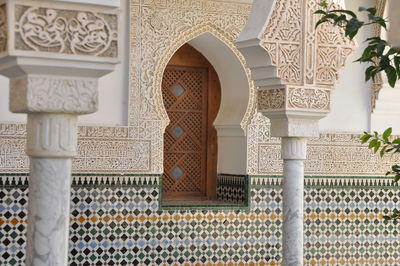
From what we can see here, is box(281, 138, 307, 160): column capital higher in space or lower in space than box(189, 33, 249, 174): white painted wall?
lower

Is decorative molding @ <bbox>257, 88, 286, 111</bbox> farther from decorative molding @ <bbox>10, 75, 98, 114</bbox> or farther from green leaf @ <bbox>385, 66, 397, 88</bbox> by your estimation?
green leaf @ <bbox>385, 66, 397, 88</bbox>

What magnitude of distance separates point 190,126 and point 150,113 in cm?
111

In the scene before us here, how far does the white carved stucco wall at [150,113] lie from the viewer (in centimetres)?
741

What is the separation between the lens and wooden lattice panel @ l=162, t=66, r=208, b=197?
8594 millimetres

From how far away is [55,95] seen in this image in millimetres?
3695

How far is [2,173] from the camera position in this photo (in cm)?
710

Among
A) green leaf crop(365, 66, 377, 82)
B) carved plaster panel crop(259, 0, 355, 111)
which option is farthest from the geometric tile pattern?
green leaf crop(365, 66, 377, 82)

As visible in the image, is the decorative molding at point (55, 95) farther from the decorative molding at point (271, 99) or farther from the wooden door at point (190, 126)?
the wooden door at point (190, 126)

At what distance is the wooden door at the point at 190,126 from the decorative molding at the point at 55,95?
4.80m

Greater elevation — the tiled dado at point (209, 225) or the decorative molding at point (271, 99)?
the decorative molding at point (271, 99)

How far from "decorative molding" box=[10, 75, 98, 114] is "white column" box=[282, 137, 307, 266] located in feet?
10.2

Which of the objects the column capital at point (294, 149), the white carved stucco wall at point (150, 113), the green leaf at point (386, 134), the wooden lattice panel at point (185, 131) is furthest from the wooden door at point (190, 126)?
the green leaf at point (386, 134)

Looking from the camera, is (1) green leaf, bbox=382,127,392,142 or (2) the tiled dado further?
(2) the tiled dado

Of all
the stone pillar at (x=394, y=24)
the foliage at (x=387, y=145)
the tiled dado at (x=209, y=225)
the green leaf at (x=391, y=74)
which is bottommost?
the tiled dado at (x=209, y=225)
